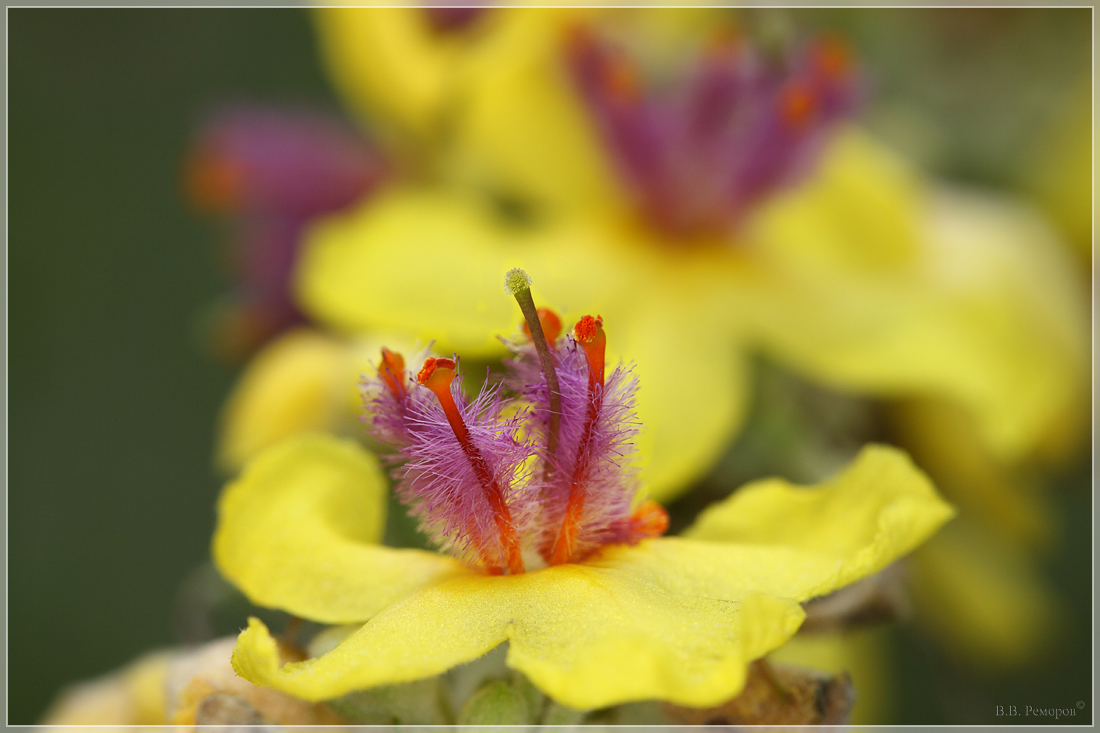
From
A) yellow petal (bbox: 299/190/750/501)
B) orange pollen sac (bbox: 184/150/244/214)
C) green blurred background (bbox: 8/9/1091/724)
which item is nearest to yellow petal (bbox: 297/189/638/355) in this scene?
yellow petal (bbox: 299/190/750/501)

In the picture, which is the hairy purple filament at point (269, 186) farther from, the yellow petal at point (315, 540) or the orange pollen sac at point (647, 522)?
the orange pollen sac at point (647, 522)

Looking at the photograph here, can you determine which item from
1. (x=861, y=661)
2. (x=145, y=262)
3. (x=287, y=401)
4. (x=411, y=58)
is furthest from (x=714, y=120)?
(x=145, y=262)

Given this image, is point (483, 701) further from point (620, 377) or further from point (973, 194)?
point (973, 194)

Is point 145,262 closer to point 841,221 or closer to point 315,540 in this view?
point 841,221

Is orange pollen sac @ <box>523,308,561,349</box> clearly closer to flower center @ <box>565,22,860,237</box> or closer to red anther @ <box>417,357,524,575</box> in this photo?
red anther @ <box>417,357,524,575</box>

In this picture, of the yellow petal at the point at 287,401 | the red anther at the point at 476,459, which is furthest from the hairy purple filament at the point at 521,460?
the yellow petal at the point at 287,401

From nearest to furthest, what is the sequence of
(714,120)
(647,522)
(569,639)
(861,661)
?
(569,639)
(647,522)
(714,120)
(861,661)

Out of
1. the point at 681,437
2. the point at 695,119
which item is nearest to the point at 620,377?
the point at 681,437
